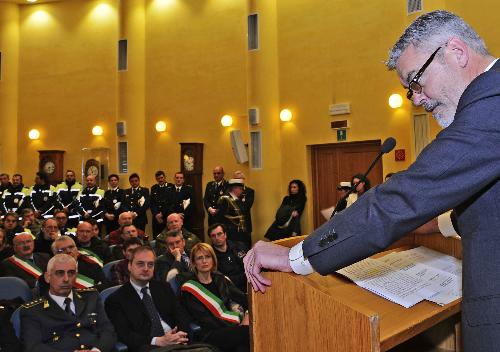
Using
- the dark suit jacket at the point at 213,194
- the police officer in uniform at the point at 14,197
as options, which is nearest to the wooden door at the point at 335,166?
the dark suit jacket at the point at 213,194

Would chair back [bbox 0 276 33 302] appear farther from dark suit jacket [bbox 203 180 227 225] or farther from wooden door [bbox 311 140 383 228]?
wooden door [bbox 311 140 383 228]

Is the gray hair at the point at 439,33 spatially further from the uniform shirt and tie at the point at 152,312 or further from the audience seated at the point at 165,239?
the audience seated at the point at 165,239

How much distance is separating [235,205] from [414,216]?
6.81m

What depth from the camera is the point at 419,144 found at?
7.07m

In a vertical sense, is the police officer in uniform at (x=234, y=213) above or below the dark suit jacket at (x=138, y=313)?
above

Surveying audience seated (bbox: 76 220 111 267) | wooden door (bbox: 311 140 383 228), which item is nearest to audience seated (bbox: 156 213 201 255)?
audience seated (bbox: 76 220 111 267)

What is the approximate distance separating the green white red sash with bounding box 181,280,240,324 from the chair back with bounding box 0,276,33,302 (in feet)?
4.11

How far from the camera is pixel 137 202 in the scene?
28.4 ft

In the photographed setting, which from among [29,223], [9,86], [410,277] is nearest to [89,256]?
[29,223]

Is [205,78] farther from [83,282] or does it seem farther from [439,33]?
[439,33]

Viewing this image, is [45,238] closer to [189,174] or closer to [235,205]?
[235,205]

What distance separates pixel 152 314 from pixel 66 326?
0.59 metres

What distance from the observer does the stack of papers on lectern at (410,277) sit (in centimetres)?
132

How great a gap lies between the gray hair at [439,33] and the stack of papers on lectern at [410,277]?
634 mm
